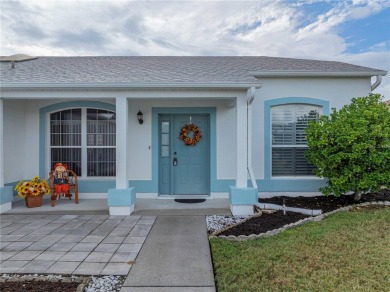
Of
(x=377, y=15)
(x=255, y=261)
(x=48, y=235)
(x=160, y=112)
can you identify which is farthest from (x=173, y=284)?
(x=377, y=15)

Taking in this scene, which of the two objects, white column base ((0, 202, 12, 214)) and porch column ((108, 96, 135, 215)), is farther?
white column base ((0, 202, 12, 214))

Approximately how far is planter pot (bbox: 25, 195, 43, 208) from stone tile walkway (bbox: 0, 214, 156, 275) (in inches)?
25.4

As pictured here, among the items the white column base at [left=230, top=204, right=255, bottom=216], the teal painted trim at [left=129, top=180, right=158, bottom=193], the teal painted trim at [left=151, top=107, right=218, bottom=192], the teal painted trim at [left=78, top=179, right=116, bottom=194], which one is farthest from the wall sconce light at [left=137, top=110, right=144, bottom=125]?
the white column base at [left=230, top=204, right=255, bottom=216]

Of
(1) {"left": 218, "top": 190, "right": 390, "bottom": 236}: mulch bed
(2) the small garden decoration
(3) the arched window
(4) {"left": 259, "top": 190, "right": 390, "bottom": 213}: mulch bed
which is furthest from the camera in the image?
(3) the arched window

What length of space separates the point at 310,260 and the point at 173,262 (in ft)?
5.76

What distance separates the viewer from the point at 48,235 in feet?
14.2

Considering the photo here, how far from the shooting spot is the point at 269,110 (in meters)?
6.98

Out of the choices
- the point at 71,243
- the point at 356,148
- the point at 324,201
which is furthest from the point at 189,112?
the point at 71,243

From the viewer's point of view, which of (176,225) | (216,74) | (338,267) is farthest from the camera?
(216,74)

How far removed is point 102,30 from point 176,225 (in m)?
8.23

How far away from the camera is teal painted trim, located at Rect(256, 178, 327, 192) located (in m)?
7.01

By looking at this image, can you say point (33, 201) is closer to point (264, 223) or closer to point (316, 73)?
point (264, 223)

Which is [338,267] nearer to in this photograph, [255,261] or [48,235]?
[255,261]

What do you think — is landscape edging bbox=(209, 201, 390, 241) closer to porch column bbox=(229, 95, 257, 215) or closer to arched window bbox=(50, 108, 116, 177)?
porch column bbox=(229, 95, 257, 215)
